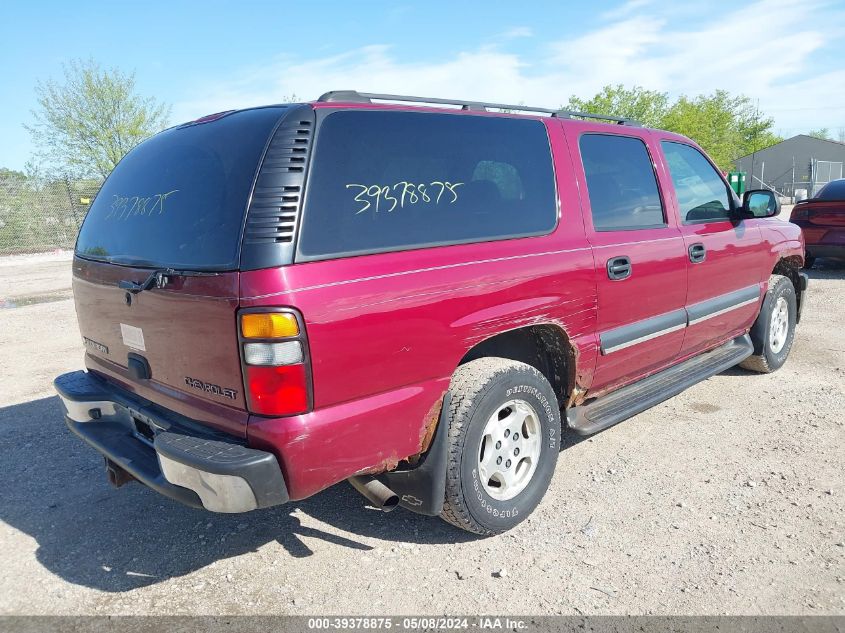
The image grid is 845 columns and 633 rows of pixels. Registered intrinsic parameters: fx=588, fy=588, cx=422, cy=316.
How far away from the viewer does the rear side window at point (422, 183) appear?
7.33ft

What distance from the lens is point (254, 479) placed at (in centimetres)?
206

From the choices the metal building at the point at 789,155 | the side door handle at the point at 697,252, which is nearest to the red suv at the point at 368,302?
the side door handle at the point at 697,252

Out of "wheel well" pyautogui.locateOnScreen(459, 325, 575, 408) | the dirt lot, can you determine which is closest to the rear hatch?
the dirt lot

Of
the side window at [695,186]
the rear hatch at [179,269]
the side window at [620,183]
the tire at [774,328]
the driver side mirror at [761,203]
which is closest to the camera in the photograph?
the rear hatch at [179,269]

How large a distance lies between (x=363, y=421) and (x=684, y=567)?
5.18 ft

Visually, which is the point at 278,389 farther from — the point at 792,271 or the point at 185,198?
the point at 792,271

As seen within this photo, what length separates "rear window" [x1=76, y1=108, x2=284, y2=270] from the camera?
220 centimetres

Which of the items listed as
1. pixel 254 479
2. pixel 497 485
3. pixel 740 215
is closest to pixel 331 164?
pixel 254 479

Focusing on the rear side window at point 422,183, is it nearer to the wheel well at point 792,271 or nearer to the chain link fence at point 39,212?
the wheel well at point 792,271

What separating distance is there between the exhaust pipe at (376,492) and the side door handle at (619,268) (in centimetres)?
168

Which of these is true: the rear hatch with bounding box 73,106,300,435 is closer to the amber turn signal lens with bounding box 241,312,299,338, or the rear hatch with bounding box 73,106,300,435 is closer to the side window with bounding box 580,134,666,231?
the amber turn signal lens with bounding box 241,312,299,338

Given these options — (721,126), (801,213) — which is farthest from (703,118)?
(801,213)

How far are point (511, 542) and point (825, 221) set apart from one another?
890 centimetres

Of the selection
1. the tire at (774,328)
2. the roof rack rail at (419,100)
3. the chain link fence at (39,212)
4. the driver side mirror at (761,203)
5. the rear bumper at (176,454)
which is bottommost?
the tire at (774,328)
